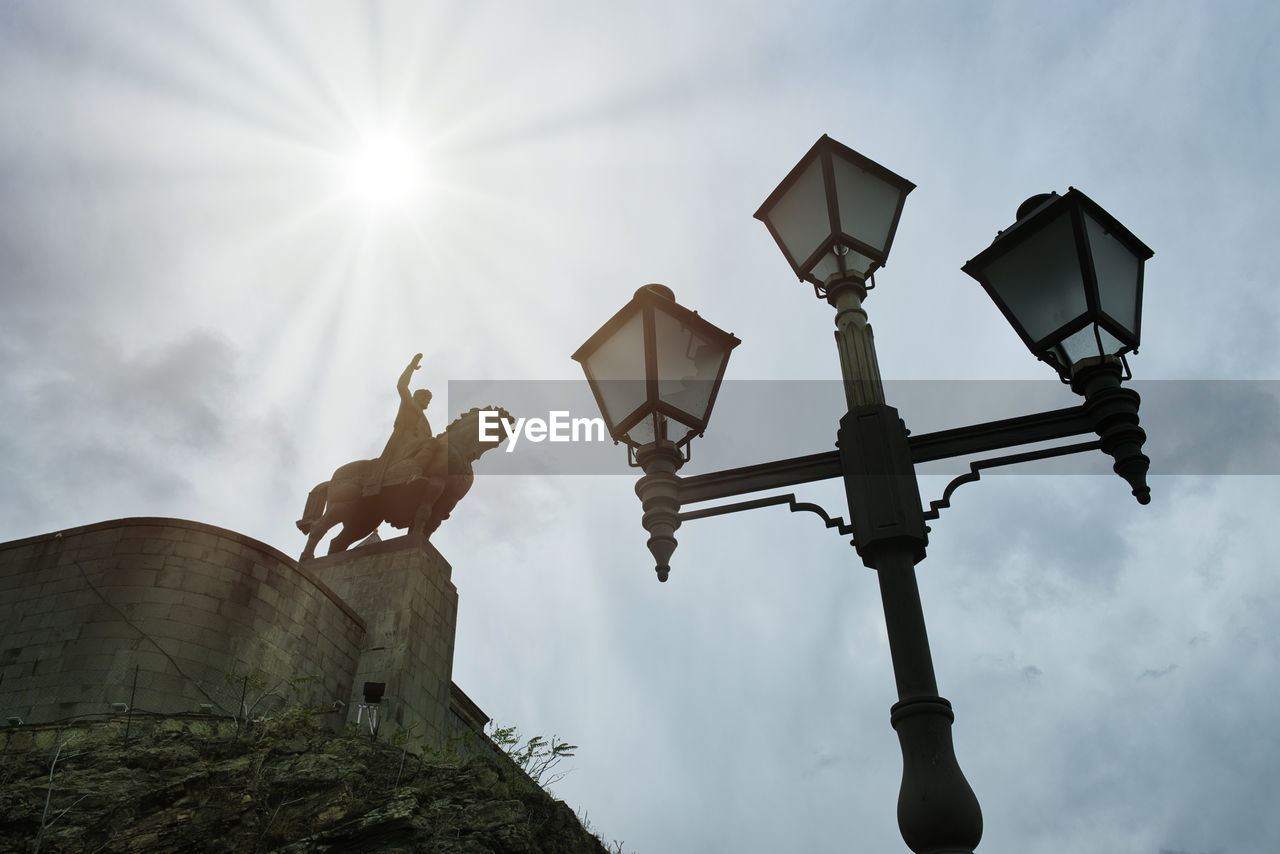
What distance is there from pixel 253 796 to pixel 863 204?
835cm

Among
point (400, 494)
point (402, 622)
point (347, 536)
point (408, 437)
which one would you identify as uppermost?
point (408, 437)

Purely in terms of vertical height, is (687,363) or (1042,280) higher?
(1042,280)

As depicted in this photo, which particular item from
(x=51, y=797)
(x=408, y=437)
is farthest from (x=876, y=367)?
(x=408, y=437)

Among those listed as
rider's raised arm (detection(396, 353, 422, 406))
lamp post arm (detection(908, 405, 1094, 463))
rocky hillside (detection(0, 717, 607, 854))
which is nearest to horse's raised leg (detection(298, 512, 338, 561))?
rider's raised arm (detection(396, 353, 422, 406))

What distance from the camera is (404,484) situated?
17219 millimetres

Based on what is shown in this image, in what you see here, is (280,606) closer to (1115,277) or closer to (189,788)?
(189,788)

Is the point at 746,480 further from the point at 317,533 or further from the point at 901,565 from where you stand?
the point at 317,533

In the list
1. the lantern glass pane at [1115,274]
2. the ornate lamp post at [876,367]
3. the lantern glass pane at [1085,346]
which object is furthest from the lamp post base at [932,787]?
the lantern glass pane at [1115,274]

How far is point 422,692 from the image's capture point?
1580 cm

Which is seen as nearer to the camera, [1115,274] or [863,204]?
[1115,274]

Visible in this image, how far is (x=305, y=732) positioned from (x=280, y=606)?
10.3 ft

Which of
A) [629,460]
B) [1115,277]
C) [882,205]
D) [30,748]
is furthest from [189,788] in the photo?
[1115,277]

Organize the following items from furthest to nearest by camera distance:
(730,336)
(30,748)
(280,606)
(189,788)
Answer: (280,606) → (30,748) → (189,788) → (730,336)

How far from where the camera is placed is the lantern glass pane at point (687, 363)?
14.9 feet
